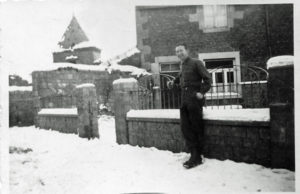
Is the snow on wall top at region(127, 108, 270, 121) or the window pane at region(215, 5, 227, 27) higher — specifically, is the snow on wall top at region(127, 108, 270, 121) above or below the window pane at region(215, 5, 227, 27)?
below

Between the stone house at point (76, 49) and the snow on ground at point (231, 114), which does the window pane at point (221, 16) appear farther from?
the stone house at point (76, 49)

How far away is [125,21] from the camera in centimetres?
526

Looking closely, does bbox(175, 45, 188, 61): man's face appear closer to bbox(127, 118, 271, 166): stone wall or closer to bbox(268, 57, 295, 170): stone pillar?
bbox(127, 118, 271, 166): stone wall

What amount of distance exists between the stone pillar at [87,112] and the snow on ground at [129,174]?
1.08m

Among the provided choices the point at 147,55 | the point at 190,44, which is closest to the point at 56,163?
the point at 147,55

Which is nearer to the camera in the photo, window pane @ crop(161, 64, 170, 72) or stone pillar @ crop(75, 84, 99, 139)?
stone pillar @ crop(75, 84, 99, 139)

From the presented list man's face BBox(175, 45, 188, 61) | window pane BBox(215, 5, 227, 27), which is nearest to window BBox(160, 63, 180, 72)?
window pane BBox(215, 5, 227, 27)

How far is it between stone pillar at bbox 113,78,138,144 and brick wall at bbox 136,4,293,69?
307 cm

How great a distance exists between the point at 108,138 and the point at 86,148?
2.84ft

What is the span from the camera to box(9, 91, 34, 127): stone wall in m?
8.50

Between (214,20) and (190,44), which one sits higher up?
(214,20)

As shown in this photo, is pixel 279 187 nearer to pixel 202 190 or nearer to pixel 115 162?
pixel 202 190

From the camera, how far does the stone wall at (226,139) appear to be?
3666 millimetres

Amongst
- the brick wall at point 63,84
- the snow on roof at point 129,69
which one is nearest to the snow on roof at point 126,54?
the snow on roof at point 129,69
